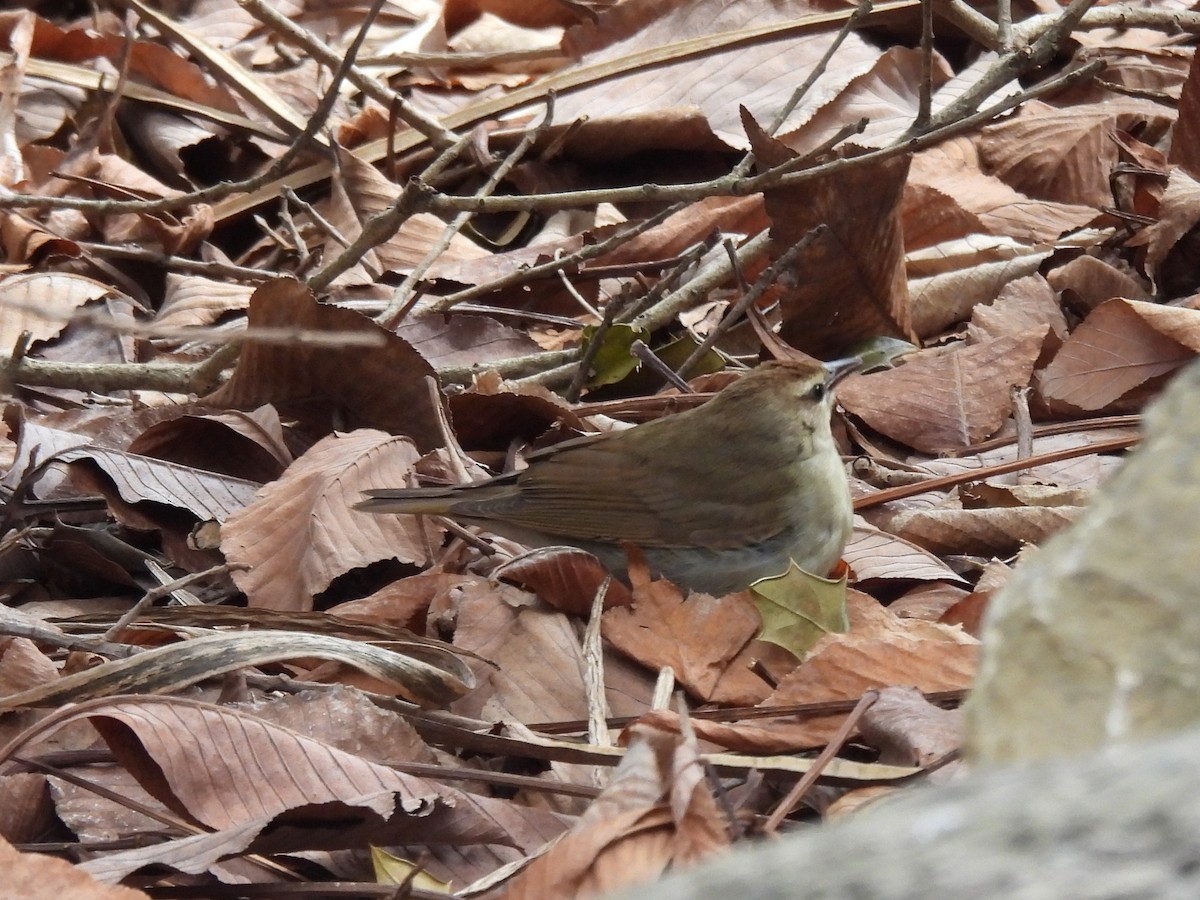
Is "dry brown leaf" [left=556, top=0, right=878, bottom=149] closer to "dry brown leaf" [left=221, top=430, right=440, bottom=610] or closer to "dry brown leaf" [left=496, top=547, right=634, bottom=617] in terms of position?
"dry brown leaf" [left=221, top=430, right=440, bottom=610]

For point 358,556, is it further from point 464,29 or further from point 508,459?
point 464,29

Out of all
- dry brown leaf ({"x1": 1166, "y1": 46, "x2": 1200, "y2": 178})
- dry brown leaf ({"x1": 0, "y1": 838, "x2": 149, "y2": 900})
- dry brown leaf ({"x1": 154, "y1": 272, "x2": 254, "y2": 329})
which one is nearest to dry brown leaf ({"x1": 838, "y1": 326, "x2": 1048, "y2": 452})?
dry brown leaf ({"x1": 1166, "y1": 46, "x2": 1200, "y2": 178})

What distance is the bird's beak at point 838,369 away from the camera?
4.39m

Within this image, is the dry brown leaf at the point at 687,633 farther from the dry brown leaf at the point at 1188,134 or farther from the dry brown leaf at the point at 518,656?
the dry brown leaf at the point at 1188,134

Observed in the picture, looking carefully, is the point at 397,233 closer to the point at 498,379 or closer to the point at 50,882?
the point at 498,379

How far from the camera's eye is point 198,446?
13.1 feet

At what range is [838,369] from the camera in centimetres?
440

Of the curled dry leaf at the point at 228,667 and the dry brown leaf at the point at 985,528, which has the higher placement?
the curled dry leaf at the point at 228,667

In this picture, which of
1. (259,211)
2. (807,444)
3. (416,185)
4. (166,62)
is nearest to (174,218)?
(259,211)

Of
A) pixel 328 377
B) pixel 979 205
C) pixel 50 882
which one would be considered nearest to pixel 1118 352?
pixel 979 205

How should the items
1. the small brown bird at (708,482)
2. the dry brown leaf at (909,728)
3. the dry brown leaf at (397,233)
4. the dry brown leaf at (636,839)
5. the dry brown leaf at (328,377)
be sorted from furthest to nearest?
the dry brown leaf at (397,233)
the small brown bird at (708,482)
the dry brown leaf at (328,377)
the dry brown leaf at (909,728)
the dry brown leaf at (636,839)

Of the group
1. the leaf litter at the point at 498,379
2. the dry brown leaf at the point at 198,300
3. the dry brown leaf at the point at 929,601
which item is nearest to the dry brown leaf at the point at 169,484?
the leaf litter at the point at 498,379

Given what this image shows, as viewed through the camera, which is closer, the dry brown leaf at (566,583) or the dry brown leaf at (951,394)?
the dry brown leaf at (566,583)

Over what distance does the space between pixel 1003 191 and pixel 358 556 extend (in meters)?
3.09
